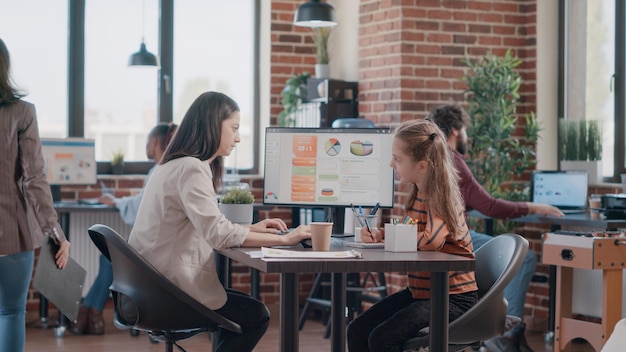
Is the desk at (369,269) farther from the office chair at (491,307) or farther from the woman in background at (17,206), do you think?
the woman in background at (17,206)

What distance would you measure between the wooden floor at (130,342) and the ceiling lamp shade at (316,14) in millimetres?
1971

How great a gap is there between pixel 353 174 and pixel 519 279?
1796 mm

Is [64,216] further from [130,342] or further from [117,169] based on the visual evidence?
[130,342]

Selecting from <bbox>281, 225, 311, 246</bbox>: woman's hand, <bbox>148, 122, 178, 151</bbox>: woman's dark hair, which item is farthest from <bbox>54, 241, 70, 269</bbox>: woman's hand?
<bbox>148, 122, 178, 151</bbox>: woman's dark hair

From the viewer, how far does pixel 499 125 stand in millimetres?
5918

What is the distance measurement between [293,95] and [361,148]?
9.31 ft

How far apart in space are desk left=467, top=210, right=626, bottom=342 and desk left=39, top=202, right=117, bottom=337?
7.54 feet

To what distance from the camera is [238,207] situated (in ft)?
12.0

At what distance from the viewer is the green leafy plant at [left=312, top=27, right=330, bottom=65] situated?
700 centimetres

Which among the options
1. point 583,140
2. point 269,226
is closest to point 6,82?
point 269,226

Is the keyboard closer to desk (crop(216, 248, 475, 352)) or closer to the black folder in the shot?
desk (crop(216, 248, 475, 352))

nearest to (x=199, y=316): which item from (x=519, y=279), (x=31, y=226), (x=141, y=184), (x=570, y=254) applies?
(x=31, y=226)

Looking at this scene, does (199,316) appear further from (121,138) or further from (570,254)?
(121,138)

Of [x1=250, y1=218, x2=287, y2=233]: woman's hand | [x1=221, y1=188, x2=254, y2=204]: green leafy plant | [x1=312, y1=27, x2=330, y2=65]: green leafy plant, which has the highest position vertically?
[x1=312, y1=27, x2=330, y2=65]: green leafy plant
